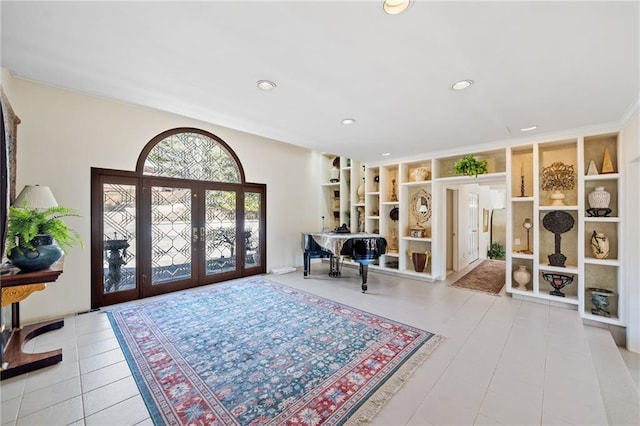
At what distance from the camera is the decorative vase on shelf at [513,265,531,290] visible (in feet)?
14.1

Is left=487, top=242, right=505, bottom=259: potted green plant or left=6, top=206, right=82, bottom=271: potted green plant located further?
left=487, top=242, right=505, bottom=259: potted green plant

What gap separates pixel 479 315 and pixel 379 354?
189 cm

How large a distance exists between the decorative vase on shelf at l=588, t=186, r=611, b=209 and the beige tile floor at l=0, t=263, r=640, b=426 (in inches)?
A: 62.1

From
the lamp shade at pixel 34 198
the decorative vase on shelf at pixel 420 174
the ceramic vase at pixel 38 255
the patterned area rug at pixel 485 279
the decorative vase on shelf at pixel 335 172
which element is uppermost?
the decorative vase on shelf at pixel 335 172

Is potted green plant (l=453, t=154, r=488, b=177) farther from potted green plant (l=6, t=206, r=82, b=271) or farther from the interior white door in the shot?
potted green plant (l=6, t=206, r=82, b=271)

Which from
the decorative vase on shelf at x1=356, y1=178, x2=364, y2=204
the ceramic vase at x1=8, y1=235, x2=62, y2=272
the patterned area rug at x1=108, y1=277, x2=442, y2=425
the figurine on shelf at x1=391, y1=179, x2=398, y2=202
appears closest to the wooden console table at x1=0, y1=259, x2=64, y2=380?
the ceramic vase at x1=8, y1=235, x2=62, y2=272

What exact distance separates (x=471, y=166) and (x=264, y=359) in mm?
4598

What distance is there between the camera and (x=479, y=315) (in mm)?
3502

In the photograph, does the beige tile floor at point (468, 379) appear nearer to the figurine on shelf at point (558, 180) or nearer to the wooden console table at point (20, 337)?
the wooden console table at point (20, 337)

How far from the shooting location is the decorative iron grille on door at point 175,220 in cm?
384

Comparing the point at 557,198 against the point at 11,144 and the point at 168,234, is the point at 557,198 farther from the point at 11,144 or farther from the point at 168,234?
the point at 11,144

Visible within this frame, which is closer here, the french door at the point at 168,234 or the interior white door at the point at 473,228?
the french door at the point at 168,234

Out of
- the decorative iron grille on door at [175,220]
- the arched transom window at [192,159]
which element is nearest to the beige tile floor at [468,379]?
the decorative iron grille on door at [175,220]

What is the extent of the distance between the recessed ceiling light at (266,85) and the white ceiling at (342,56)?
83mm
